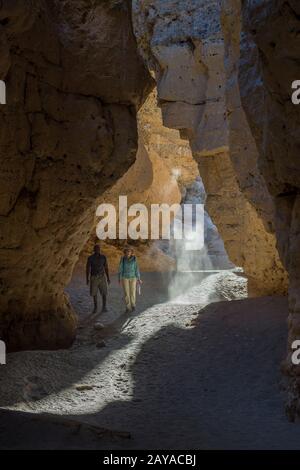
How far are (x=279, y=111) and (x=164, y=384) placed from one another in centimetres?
339

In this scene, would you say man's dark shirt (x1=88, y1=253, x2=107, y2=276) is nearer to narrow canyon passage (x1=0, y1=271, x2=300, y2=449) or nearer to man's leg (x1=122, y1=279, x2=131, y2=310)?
man's leg (x1=122, y1=279, x2=131, y2=310)

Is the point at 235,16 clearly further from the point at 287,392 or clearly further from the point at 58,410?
the point at 58,410

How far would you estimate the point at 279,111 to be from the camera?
164 inches

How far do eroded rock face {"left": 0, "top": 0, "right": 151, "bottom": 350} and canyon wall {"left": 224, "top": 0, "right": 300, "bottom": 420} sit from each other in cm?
296

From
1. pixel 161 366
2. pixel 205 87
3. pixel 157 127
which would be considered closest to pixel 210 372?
pixel 161 366

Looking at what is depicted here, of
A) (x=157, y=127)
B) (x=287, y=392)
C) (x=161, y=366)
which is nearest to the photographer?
(x=287, y=392)

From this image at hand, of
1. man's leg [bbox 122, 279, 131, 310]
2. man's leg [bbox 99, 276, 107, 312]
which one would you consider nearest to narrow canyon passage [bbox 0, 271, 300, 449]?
man's leg [bbox 122, 279, 131, 310]

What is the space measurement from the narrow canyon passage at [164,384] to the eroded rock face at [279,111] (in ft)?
2.17

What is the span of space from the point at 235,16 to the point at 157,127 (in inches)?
315

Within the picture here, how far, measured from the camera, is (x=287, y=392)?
452 centimetres

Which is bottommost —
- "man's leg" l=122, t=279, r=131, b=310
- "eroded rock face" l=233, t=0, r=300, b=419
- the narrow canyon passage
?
the narrow canyon passage

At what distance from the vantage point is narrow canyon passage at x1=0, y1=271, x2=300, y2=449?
3559mm

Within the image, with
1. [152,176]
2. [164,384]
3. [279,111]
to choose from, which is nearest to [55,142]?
[164,384]

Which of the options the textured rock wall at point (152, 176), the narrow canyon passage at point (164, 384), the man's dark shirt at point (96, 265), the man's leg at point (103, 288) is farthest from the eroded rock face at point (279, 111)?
the textured rock wall at point (152, 176)
